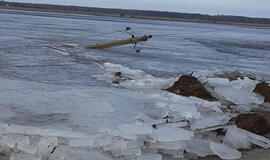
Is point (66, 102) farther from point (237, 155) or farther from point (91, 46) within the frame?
point (91, 46)

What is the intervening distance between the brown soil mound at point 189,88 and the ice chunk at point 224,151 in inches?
114

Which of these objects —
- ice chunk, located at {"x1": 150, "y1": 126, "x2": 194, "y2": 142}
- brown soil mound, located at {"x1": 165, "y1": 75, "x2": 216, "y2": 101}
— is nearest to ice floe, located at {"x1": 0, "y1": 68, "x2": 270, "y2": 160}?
ice chunk, located at {"x1": 150, "y1": 126, "x2": 194, "y2": 142}

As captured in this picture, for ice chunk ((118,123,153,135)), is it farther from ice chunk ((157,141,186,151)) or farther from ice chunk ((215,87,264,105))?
ice chunk ((215,87,264,105))

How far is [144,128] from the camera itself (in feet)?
16.6

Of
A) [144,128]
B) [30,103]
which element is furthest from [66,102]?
[144,128]

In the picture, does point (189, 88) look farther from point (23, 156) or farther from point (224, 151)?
point (23, 156)

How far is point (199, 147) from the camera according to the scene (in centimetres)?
496

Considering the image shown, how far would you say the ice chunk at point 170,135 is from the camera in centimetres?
480

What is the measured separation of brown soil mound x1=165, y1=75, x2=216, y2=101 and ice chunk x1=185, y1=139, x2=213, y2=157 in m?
2.75

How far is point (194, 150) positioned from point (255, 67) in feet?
30.7

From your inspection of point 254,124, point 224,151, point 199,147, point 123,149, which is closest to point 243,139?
point 224,151

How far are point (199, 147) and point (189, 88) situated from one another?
3119 mm

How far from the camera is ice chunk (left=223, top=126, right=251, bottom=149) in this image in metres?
5.09

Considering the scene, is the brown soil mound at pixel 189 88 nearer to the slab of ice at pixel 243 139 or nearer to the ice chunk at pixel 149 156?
the slab of ice at pixel 243 139
